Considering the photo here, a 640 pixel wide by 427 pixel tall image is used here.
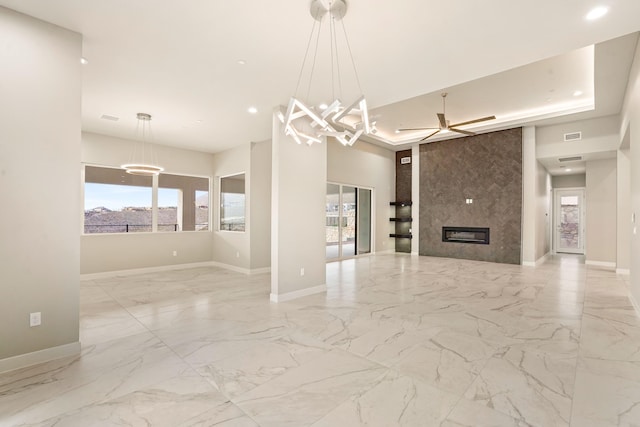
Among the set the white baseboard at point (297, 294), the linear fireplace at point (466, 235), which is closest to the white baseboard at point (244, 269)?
the white baseboard at point (297, 294)

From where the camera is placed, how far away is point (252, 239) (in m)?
7.27

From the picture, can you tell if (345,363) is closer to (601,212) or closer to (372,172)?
(372,172)

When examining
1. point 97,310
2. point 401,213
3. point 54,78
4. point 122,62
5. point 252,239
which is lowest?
point 97,310

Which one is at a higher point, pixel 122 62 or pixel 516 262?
pixel 122 62

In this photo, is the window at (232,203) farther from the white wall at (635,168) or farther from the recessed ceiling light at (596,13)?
the white wall at (635,168)

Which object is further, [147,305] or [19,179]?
[147,305]

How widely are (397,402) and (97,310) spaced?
4.38m

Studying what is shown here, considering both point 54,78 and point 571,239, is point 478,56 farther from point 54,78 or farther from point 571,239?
point 571,239

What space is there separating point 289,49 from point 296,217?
100 inches

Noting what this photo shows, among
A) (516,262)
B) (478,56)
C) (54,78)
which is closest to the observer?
(54,78)

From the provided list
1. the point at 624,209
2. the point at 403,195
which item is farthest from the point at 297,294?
the point at 624,209

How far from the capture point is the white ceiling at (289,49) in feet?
8.91

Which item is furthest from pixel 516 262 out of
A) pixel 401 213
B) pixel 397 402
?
pixel 397 402

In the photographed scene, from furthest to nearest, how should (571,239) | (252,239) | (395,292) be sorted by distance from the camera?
(571,239) → (252,239) → (395,292)
